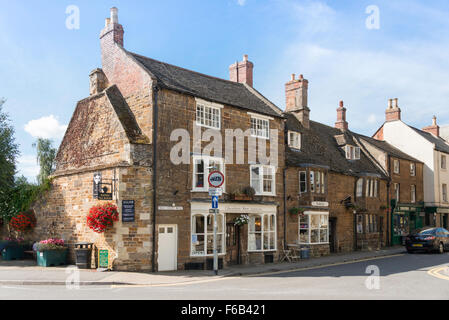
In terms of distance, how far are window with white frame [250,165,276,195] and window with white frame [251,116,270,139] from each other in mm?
1666

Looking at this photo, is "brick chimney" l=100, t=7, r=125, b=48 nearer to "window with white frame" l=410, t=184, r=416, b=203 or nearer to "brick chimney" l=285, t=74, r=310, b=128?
"brick chimney" l=285, t=74, r=310, b=128

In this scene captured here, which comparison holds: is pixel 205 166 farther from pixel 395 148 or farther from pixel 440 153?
pixel 440 153

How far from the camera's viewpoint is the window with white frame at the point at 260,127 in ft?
71.7

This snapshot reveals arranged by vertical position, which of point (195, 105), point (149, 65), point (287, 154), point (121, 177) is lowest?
point (121, 177)

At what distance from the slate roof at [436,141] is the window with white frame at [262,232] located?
23.6 metres

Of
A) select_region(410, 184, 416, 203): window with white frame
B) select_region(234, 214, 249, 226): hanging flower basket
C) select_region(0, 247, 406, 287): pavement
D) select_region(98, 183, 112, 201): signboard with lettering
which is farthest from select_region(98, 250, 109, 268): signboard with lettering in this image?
select_region(410, 184, 416, 203): window with white frame

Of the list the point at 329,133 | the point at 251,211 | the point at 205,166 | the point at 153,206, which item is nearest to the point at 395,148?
the point at 329,133

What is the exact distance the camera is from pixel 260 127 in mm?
22234

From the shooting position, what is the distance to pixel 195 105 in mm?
19141

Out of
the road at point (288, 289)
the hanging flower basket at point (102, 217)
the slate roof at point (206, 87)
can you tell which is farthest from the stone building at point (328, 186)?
the hanging flower basket at point (102, 217)

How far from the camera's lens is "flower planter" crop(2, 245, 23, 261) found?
20375 millimetres

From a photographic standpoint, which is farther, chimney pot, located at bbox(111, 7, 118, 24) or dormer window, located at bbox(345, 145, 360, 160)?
dormer window, located at bbox(345, 145, 360, 160)

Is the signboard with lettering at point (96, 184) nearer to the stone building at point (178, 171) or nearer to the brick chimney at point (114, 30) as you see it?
the stone building at point (178, 171)

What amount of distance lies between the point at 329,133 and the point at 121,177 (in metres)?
20.4
